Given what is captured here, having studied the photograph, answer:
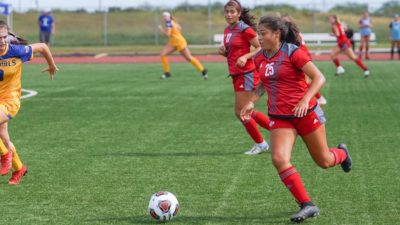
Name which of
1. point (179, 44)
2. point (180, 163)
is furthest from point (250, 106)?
point (179, 44)

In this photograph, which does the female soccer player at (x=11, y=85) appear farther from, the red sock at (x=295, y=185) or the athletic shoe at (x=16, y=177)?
the red sock at (x=295, y=185)

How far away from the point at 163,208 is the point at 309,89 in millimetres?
1605

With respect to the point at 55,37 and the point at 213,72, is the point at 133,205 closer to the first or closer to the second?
the point at 213,72

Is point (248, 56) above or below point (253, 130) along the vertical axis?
above

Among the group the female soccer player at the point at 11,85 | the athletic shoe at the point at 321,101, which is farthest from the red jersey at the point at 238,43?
the athletic shoe at the point at 321,101

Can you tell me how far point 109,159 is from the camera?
11.2 m

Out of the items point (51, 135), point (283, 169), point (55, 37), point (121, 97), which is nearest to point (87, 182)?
point (283, 169)

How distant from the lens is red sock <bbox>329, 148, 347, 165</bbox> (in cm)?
834

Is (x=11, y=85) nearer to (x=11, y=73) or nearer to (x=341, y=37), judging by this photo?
(x=11, y=73)

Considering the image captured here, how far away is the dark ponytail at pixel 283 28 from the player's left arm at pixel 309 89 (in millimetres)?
347

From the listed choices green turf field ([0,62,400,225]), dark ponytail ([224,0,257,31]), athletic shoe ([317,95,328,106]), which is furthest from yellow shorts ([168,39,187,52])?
dark ponytail ([224,0,257,31])

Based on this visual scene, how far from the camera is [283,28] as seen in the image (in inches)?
307

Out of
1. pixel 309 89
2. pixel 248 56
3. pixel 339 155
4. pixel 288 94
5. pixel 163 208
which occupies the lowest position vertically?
pixel 163 208

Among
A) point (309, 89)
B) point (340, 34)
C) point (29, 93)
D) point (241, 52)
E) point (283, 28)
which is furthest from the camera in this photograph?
point (340, 34)
